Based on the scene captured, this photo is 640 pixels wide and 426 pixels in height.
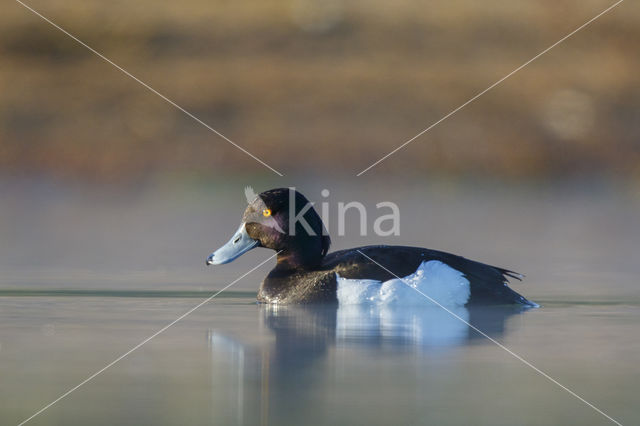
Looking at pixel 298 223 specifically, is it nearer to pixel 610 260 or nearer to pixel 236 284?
pixel 236 284

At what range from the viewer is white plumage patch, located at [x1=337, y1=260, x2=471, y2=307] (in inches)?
379

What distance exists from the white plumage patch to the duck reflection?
3.9 inches

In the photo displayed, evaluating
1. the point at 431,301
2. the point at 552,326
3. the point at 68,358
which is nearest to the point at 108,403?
the point at 68,358

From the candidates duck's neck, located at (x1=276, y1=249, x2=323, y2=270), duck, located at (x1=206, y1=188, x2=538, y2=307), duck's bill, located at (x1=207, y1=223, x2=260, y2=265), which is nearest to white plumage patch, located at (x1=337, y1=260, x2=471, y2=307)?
duck, located at (x1=206, y1=188, x2=538, y2=307)

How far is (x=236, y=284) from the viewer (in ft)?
35.8

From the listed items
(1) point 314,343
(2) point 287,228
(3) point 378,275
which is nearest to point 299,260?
(2) point 287,228

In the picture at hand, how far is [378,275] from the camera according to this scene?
9688 mm

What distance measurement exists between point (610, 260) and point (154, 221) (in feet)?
21.5

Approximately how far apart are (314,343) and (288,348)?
0.24 m

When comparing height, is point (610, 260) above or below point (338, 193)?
below

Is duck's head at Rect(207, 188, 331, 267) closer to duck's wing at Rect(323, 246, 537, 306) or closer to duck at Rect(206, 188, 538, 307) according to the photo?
duck at Rect(206, 188, 538, 307)

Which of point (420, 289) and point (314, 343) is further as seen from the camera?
point (420, 289)

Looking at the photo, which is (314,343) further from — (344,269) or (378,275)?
(344,269)

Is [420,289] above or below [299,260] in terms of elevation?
below
